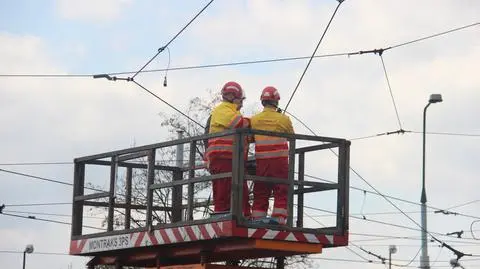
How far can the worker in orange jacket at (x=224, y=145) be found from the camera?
1430cm

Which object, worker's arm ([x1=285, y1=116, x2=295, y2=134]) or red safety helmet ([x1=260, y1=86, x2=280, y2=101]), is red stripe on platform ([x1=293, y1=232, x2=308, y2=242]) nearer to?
worker's arm ([x1=285, y1=116, x2=295, y2=134])

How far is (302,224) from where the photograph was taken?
48.6ft

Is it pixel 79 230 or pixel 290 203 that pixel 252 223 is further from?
pixel 79 230

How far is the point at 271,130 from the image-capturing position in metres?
14.7

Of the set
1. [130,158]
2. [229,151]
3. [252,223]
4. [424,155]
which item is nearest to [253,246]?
[252,223]

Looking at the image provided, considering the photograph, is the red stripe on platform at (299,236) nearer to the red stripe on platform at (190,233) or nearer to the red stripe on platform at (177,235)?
the red stripe on platform at (190,233)

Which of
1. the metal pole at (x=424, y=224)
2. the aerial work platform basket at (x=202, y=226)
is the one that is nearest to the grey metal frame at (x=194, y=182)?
the aerial work platform basket at (x=202, y=226)

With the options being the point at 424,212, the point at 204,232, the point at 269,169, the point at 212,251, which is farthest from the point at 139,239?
the point at 424,212

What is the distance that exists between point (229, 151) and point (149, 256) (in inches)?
67.3

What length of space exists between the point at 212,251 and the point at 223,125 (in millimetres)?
1460

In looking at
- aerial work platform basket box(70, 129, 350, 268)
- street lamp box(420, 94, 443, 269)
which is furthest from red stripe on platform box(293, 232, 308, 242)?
street lamp box(420, 94, 443, 269)

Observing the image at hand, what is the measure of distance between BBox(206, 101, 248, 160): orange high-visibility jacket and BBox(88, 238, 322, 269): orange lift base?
98 centimetres

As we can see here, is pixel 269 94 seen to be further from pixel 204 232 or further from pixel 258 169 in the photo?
pixel 204 232

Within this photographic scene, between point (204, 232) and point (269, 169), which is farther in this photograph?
point (269, 169)
